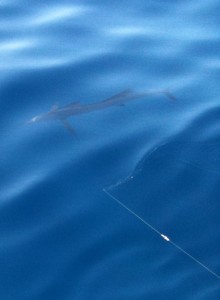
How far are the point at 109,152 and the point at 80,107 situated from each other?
624 millimetres

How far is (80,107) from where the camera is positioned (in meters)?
5.21

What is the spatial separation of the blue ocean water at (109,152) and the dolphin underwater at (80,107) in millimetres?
54

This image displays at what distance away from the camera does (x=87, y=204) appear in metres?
4.34

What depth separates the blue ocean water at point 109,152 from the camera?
387 cm

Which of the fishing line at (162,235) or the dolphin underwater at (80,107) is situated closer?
the fishing line at (162,235)

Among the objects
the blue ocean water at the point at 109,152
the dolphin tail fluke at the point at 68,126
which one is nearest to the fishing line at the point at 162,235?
the blue ocean water at the point at 109,152

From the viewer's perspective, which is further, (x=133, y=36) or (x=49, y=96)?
(x=133, y=36)

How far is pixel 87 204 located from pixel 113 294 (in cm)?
83

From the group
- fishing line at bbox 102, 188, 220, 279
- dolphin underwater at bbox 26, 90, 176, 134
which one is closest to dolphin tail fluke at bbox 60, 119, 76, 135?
dolphin underwater at bbox 26, 90, 176, 134

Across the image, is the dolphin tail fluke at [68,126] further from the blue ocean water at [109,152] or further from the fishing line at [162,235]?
the fishing line at [162,235]

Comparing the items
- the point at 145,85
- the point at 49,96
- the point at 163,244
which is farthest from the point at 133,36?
the point at 163,244

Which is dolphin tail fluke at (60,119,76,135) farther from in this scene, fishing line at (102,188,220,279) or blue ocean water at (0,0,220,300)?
fishing line at (102,188,220,279)

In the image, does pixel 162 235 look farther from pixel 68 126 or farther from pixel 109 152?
pixel 68 126

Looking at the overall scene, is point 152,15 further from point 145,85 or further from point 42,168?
point 42,168
